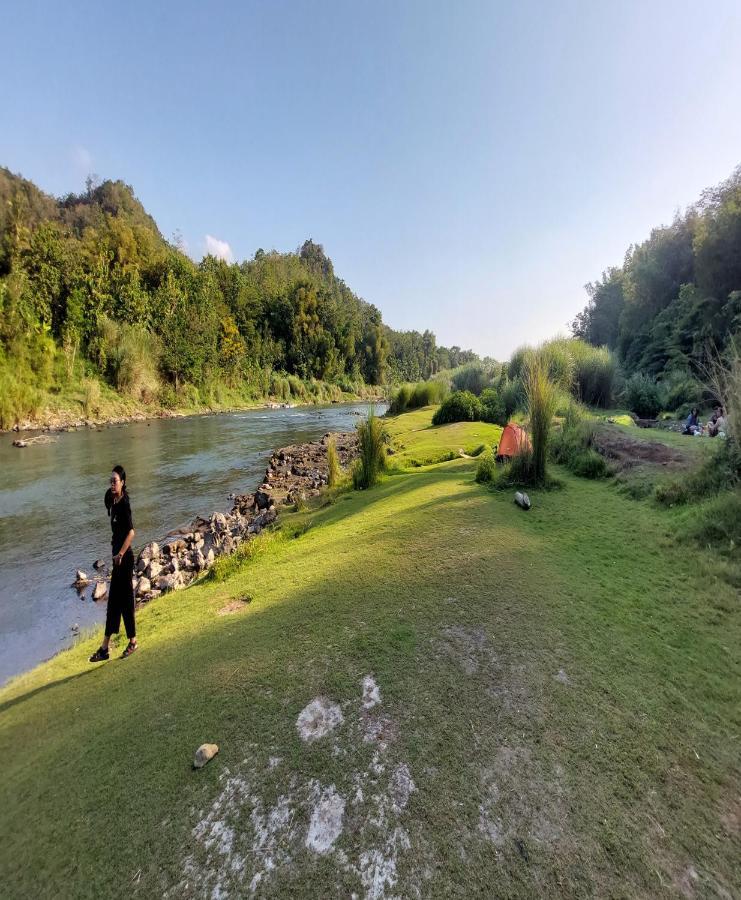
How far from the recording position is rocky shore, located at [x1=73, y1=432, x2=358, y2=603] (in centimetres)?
705

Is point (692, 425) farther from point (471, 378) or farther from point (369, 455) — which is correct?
point (471, 378)

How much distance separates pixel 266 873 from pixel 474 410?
1696cm

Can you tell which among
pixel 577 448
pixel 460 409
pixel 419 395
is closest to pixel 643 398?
pixel 460 409

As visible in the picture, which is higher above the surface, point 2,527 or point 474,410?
point 474,410

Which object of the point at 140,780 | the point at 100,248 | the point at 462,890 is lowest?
the point at 140,780

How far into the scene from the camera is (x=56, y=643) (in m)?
5.60

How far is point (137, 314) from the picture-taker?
124ft

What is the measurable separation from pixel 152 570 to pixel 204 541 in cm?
143

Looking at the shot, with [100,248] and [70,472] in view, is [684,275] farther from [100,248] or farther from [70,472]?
[100,248]

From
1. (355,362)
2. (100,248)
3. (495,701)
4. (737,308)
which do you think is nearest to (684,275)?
(737,308)

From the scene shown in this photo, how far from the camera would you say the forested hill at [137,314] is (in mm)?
29859

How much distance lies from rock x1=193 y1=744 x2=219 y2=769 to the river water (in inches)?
163

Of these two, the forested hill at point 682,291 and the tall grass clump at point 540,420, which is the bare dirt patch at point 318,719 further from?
the forested hill at point 682,291

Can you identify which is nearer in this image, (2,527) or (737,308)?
(2,527)
